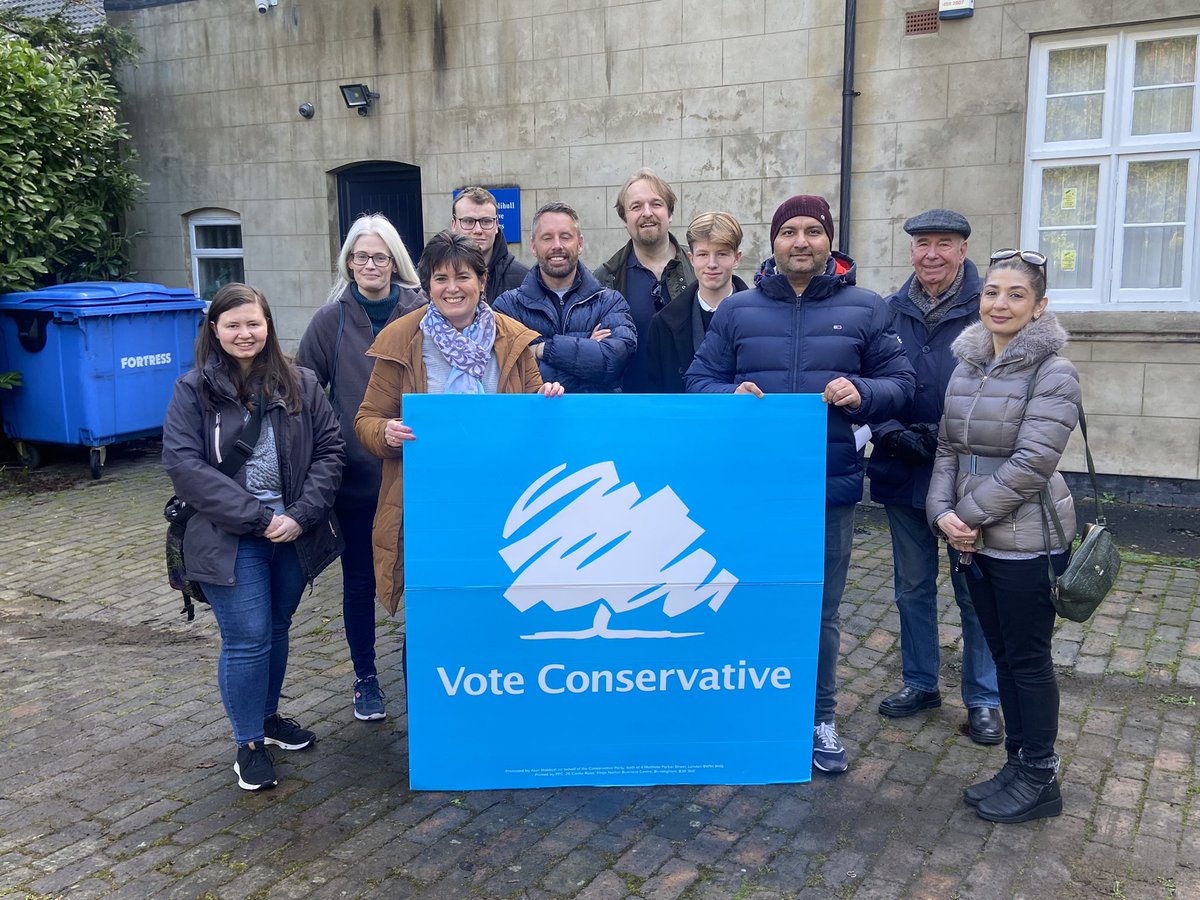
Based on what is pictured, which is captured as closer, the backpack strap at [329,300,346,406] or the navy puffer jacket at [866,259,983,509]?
the navy puffer jacket at [866,259,983,509]

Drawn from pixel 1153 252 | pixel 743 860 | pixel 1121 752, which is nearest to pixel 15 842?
pixel 743 860

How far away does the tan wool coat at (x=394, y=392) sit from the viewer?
370 centimetres

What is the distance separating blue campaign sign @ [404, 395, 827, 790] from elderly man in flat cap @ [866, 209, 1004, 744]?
69 cm

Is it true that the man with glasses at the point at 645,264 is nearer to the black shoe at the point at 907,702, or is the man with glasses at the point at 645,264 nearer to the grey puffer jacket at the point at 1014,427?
the grey puffer jacket at the point at 1014,427

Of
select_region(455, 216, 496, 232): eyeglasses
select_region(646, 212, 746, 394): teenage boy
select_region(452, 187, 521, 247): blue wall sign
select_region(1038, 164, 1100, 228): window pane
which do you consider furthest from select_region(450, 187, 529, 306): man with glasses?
select_region(452, 187, 521, 247): blue wall sign

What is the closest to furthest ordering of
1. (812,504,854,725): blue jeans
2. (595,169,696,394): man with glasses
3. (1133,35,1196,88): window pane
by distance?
1. (812,504,854,725): blue jeans
2. (595,169,696,394): man with glasses
3. (1133,35,1196,88): window pane

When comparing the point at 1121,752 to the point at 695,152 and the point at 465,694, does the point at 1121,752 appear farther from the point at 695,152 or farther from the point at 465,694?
the point at 695,152

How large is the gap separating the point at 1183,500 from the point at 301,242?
869 centimetres

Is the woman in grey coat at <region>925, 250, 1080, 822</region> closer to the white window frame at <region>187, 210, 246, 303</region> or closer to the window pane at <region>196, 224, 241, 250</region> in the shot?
the white window frame at <region>187, 210, 246, 303</region>

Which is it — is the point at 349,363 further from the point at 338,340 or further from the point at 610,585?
the point at 610,585

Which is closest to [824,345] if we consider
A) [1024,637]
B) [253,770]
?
[1024,637]

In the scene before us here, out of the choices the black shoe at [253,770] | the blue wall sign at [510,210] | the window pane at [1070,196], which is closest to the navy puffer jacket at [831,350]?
the black shoe at [253,770]

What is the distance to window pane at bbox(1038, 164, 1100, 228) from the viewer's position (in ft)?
25.1

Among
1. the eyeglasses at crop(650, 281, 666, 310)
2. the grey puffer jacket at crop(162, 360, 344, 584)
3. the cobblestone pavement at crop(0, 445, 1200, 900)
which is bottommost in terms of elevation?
the cobblestone pavement at crop(0, 445, 1200, 900)
